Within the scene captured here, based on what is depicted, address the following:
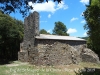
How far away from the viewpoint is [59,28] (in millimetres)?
78938

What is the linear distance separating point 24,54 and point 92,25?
46.2ft

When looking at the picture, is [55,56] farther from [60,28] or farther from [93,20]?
[60,28]

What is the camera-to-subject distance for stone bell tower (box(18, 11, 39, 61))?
1119 inches

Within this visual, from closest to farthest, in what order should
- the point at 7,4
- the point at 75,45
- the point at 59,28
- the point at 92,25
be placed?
the point at 7,4 < the point at 92,25 < the point at 75,45 < the point at 59,28

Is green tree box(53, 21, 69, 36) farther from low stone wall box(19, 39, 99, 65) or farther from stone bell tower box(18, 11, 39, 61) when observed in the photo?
low stone wall box(19, 39, 99, 65)

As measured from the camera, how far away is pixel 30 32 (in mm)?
29297

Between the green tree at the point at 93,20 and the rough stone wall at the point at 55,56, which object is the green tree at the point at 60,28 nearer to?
the rough stone wall at the point at 55,56

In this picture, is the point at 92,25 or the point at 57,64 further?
the point at 57,64

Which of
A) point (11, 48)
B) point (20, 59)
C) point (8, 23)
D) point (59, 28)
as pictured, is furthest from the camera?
point (59, 28)

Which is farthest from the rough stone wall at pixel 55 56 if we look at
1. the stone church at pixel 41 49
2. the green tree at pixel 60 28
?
the green tree at pixel 60 28

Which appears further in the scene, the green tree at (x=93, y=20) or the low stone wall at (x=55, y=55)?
the low stone wall at (x=55, y=55)

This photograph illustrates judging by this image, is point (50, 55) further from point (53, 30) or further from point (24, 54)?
Answer: point (53, 30)

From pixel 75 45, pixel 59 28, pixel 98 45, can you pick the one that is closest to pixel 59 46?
pixel 98 45

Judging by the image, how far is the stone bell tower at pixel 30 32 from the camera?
28422mm
